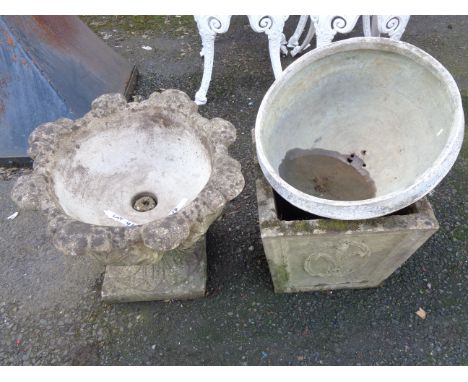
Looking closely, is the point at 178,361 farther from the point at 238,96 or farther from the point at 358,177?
the point at 238,96

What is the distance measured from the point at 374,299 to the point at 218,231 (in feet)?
3.41

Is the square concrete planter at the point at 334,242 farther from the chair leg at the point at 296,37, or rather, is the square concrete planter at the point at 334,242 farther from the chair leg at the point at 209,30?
the chair leg at the point at 296,37

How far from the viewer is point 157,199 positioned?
2.06 metres

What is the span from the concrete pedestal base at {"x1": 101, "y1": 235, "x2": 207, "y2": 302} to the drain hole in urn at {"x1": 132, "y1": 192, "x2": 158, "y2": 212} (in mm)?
341

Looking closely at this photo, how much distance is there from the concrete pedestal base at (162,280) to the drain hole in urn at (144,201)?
341mm

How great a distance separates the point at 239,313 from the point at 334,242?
0.83 meters

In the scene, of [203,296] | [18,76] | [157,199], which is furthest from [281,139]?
[18,76]

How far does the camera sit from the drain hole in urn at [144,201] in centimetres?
202

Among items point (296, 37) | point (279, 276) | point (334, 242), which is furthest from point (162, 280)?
point (296, 37)

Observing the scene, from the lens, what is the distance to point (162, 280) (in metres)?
2.21

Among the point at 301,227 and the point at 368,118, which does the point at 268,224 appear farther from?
the point at 368,118

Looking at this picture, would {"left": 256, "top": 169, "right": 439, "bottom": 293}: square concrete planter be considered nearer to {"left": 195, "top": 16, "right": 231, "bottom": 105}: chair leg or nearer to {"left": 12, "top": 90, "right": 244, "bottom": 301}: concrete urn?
{"left": 12, "top": 90, "right": 244, "bottom": 301}: concrete urn

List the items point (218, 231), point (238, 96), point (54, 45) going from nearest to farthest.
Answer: point (218, 231) → point (54, 45) → point (238, 96)

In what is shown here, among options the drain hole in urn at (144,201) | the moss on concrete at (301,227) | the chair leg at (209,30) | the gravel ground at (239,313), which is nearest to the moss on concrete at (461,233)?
the gravel ground at (239,313)
